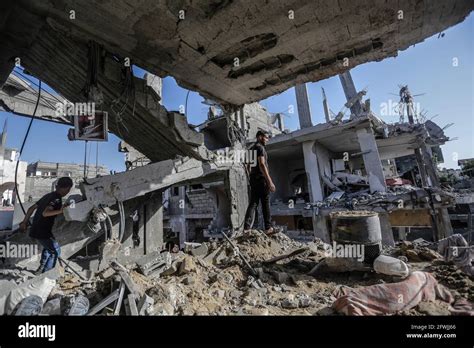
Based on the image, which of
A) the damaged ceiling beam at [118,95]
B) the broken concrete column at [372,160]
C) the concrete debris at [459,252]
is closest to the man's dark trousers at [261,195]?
the damaged ceiling beam at [118,95]

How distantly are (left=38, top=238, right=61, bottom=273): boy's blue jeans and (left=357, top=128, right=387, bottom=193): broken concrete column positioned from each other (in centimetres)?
1289

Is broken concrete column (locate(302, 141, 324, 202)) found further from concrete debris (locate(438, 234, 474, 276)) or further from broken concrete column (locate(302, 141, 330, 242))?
concrete debris (locate(438, 234, 474, 276))

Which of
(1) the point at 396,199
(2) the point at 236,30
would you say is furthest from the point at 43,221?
A: (1) the point at 396,199

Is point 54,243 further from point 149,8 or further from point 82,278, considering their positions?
point 149,8

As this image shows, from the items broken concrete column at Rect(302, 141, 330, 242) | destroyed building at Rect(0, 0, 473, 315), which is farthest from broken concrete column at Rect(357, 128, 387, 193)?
destroyed building at Rect(0, 0, 473, 315)

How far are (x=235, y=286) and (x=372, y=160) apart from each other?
1138cm

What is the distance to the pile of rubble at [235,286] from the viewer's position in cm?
245

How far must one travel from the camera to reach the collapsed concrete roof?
3.45m

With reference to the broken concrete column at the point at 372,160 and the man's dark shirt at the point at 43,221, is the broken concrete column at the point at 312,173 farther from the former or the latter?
the man's dark shirt at the point at 43,221

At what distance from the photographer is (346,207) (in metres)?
11.0

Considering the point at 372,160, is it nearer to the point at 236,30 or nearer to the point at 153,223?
the point at 236,30

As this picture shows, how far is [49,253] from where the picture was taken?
4066mm

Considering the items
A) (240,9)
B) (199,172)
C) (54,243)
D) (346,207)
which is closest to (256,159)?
(199,172)

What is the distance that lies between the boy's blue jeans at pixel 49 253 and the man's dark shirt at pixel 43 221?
0.10 metres
